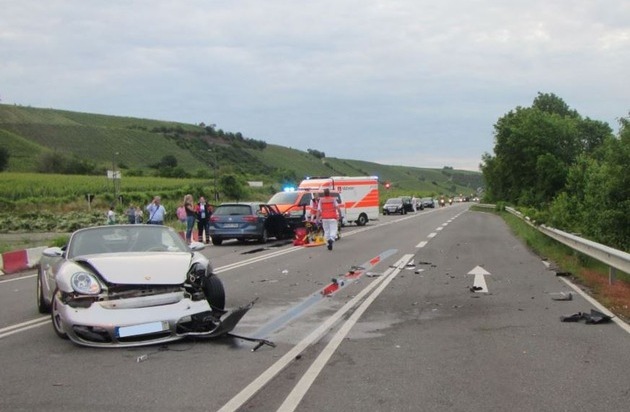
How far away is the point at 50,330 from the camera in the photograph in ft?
27.3

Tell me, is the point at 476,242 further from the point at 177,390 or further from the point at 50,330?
the point at 177,390

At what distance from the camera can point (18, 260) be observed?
669 inches

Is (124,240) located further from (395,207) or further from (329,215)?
(395,207)

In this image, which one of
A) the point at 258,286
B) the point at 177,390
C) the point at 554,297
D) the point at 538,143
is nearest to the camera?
the point at 177,390

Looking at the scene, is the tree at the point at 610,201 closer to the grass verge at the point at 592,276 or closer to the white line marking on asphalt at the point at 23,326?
the grass verge at the point at 592,276

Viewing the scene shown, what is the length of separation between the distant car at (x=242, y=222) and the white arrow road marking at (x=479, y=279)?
10.3m

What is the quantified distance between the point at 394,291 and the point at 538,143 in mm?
50226

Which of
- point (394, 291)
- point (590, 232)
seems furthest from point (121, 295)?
point (590, 232)

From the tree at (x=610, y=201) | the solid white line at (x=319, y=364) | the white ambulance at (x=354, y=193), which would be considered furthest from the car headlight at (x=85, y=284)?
the white ambulance at (x=354, y=193)

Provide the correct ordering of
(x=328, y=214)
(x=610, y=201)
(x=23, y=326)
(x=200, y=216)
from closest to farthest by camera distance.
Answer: (x=23, y=326), (x=610, y=201), (x=328, y=214), (x=200, y=216)

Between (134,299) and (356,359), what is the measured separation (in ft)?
7.99

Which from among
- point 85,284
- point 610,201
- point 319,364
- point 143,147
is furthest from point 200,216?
point 143,147

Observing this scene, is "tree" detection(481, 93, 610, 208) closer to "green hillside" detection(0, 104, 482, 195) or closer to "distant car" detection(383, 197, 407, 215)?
"distant car" detection(383, 197, 407, 215)

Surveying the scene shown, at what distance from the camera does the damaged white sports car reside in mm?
7004
